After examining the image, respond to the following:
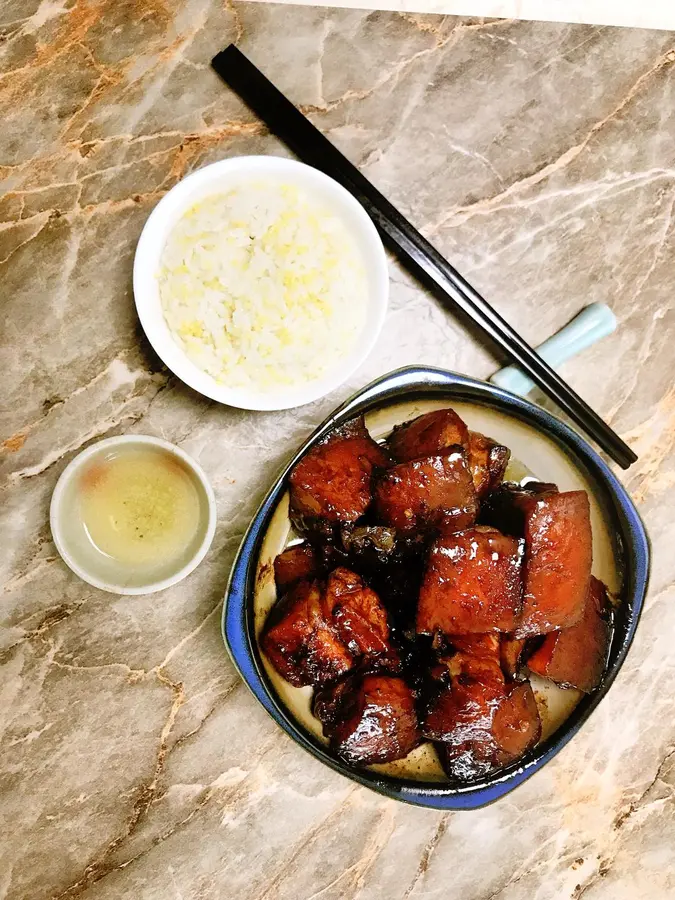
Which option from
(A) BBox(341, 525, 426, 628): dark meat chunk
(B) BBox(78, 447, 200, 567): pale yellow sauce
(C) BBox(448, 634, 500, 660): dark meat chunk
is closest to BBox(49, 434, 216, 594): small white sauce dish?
(B) BBox(78, 447, 200, 567): pale yellow sauce

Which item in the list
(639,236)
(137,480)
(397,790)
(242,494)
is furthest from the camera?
(639,236)

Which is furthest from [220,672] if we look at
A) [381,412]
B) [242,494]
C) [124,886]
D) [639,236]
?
[639,236]

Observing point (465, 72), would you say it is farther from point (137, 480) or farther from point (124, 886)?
point (124, 886)

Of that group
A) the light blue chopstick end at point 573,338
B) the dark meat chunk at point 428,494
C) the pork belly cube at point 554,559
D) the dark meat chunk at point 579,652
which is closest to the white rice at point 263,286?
the dark meat chunk at point 428,494

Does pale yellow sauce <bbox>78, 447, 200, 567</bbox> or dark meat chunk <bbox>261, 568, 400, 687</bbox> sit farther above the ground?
pale yellow sauce <bbox>78, 447, 200, 567</bbox>

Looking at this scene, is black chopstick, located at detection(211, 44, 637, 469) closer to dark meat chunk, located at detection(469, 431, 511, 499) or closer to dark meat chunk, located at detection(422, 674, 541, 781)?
dark meat chunk, located at detection(469, 431, 511, 499)

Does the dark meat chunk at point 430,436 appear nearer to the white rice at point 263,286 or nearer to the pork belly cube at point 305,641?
the white rice at point 263,286
